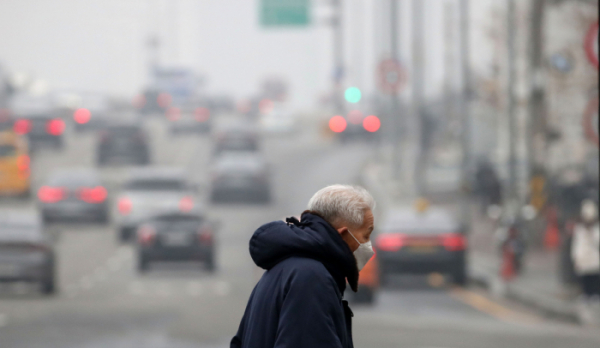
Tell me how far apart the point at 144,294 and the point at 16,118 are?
32263mm

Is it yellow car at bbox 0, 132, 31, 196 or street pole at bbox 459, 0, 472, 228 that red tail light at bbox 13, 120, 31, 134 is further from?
street pole at bbox 459, 0, 472, 228

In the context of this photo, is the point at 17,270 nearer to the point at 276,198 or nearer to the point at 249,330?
the point at 249,330

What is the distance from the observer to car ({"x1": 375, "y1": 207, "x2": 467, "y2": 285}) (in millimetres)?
21297

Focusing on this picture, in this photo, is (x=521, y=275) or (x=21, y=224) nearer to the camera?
(x=21, y=224)

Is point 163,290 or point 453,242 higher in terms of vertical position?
point 453,242

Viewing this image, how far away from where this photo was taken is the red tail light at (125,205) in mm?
30250

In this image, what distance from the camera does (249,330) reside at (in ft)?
12.2

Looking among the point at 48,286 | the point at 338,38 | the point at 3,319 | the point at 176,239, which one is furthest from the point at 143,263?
the point at 338,38

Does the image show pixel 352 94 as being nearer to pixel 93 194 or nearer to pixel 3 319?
pixel 93 194

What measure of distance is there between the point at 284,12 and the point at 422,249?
24827 millimetres

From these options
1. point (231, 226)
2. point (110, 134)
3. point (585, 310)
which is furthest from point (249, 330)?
point (110, 134)

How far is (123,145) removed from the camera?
47.3 m

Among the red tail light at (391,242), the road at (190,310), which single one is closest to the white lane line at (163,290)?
the road at (190,310)

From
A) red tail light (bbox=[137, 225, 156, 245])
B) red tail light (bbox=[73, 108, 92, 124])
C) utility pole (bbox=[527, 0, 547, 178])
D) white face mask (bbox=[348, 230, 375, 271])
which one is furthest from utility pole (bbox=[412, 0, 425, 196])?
white face mask (bbox=[348, 230, 375, 271])
